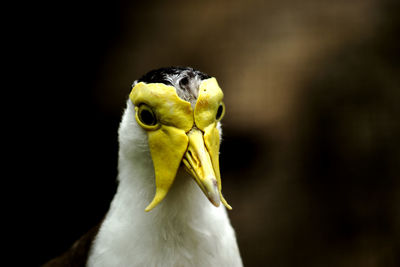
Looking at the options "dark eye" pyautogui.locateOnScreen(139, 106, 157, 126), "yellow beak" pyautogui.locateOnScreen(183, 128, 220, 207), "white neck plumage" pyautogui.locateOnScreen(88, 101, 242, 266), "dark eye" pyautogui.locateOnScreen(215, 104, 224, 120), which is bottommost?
"white neck plumage" pyautogui.locateOnScreen(88, 101, 242, 266)

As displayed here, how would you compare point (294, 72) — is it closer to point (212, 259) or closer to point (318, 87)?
point (318, 87)

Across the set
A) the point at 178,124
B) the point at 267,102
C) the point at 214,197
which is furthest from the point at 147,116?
the point at 267,102

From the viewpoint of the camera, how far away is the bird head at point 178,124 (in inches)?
67.5

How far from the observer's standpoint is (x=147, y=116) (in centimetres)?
181

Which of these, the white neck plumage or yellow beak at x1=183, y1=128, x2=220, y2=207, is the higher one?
yellow beak at x1=183, y1=128, x2=220, y2=207

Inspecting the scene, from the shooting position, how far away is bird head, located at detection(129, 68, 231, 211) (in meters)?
1.71

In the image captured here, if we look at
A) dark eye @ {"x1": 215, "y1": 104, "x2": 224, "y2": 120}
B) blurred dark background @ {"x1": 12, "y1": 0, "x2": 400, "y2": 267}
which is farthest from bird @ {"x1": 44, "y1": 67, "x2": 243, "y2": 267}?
blurred dark background @ {"x1": 12, "y1": 0, "x2": 400, "y2": 267}

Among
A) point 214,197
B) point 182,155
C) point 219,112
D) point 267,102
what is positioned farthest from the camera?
point 267,102

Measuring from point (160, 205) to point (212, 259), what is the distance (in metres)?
0.34

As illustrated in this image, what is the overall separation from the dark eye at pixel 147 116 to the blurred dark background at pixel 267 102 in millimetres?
2330

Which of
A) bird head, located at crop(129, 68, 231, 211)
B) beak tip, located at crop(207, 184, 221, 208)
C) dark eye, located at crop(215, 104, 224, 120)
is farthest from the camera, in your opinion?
dark eye, located at crop(215, 104, 224, 120)

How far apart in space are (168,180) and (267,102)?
8.12 ft

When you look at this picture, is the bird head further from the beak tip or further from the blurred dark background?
the blurred dark background

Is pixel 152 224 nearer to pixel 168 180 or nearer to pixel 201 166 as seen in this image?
pixel 168 180
